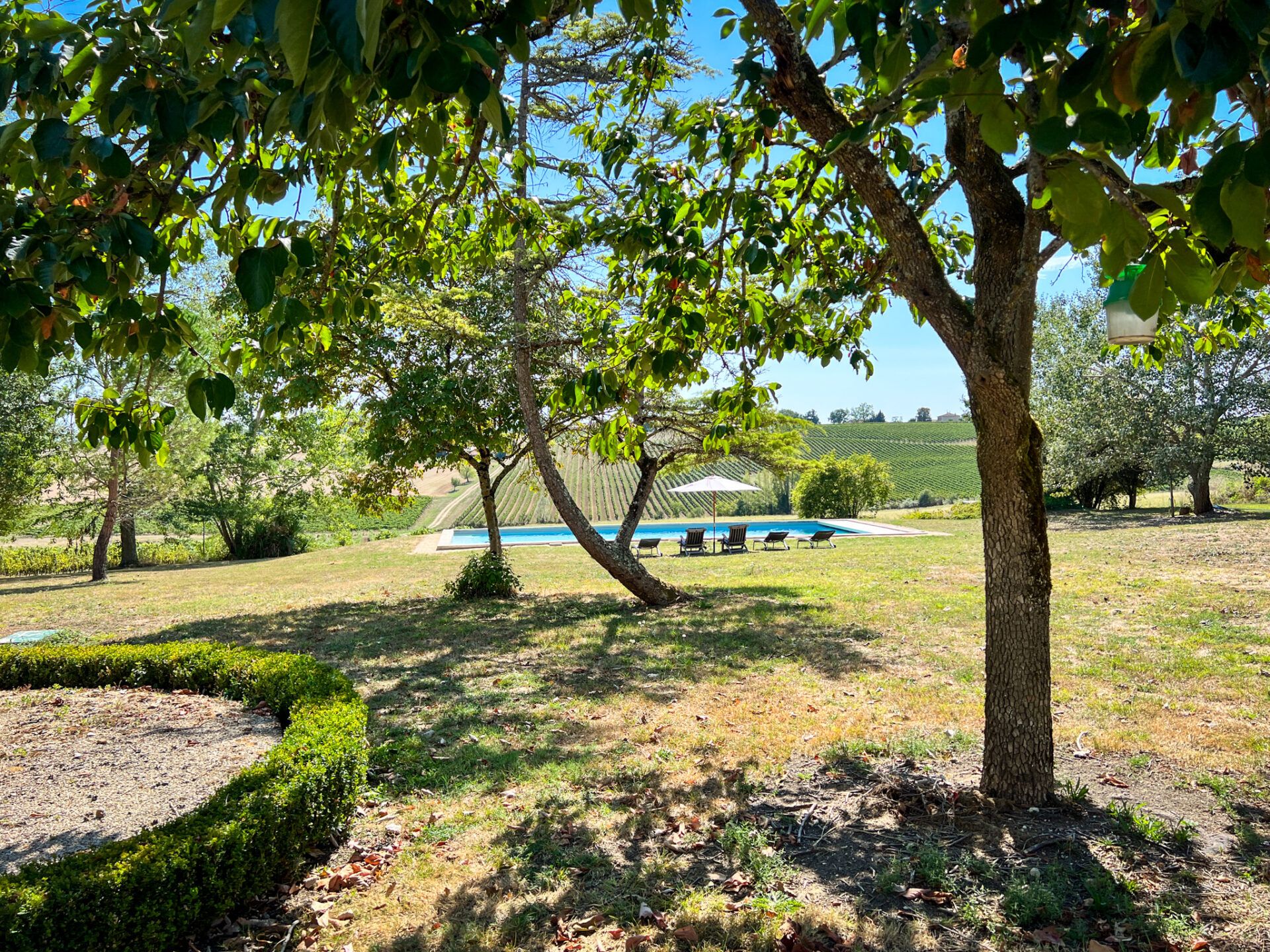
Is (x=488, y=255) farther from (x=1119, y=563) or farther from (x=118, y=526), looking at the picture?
(x=118, y=526)

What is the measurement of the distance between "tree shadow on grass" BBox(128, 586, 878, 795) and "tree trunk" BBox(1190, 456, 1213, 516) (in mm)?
14644

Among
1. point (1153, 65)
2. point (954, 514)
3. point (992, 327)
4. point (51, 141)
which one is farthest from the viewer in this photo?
point (954, 514)

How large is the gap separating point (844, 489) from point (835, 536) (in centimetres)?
714

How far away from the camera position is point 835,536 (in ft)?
74.8

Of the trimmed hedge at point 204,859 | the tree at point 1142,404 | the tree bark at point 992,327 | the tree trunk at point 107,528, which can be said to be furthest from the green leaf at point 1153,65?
the tree trunk at point 107,528

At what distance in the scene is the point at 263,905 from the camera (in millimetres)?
3326

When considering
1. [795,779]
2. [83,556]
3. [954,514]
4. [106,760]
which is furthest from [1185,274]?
[954,514]

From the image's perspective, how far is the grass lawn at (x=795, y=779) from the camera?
293 cm

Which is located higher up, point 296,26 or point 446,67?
point 446,67

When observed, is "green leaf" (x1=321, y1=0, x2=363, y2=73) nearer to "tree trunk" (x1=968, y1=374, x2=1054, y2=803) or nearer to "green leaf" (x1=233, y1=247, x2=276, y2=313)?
"green leaf" (x1=233, y1=247, x2=276, y2=313)

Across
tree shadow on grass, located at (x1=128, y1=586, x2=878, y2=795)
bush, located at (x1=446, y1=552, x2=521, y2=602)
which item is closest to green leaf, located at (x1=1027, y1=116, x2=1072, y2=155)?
tree shadow on grass, located at (x1=128, y1=586, x2=878, y2=795)

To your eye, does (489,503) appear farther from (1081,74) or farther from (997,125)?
(1081,74)

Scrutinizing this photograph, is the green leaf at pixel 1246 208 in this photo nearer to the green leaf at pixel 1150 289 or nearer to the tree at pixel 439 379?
the green leaf at pixel 1150 289

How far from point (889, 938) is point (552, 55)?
33.3 ft
